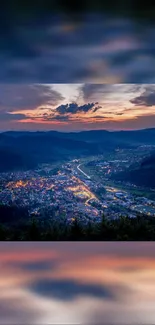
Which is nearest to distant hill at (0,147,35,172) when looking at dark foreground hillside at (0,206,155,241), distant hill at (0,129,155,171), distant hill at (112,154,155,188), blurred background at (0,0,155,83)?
distant hill at (0,129,155,171)

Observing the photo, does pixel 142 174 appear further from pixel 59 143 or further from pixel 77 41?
pixel 77 41

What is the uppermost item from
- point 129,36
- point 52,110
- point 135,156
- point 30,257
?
point 129,36

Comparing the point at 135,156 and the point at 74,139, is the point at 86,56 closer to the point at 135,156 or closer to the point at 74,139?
the point at 74,139

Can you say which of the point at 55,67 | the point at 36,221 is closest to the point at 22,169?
the point at 36,221

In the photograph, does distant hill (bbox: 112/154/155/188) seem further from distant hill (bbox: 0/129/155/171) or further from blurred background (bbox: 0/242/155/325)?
blurred background (bbox: 0/242/155/325)

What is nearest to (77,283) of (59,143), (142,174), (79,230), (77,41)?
(79,230)
